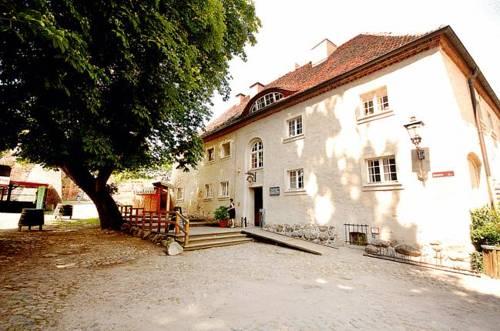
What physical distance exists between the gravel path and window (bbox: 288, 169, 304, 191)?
479 cm

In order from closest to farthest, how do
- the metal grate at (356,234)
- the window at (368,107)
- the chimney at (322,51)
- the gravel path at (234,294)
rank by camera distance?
the gravel path at (234,294), the metal grate at (356,234), the window at (368,107), the chimney at (322,51)

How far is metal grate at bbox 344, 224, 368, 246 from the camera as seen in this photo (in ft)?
31.2

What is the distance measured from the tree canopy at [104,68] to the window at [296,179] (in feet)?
19.7

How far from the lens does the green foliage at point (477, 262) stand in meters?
6.76

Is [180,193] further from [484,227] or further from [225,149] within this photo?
[484,227]

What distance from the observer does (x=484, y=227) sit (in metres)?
6.96

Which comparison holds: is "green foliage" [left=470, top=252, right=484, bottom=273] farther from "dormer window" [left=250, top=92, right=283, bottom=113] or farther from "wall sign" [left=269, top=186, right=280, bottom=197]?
"dormer window" [left=250, top=92, right=283, bottom=113]

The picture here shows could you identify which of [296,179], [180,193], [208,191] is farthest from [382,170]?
[180,193]

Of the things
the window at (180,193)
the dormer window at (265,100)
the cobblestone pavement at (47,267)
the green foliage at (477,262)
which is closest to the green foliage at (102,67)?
the cobblestone pavement at (47,267)

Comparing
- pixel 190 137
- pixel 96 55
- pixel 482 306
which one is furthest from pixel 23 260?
pixel 482 306

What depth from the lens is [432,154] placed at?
26.6 feet

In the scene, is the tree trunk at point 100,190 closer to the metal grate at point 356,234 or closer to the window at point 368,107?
the metal grate at point 356,234

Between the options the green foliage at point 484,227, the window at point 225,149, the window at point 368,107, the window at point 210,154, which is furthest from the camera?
the window at point 210,154

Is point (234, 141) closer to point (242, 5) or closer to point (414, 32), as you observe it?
point (242, 5)
